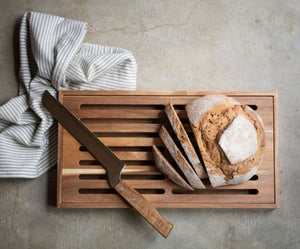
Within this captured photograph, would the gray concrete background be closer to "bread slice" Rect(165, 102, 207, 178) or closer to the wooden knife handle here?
the wooden knife handle

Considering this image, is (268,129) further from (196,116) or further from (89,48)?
(89,48)

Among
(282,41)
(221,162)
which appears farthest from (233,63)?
(221,162)

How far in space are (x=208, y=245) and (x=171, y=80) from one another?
85 centimetres

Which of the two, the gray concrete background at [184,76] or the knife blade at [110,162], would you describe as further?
the gray concrete background at [184,76]

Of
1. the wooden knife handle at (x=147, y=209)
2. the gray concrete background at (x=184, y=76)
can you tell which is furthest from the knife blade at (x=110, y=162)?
the gray concrete background at (x=184, y=76)

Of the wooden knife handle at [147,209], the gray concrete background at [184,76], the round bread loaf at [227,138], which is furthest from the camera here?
the gray concrete background at [184,76]

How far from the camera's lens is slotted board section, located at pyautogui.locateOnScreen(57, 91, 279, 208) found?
136cm

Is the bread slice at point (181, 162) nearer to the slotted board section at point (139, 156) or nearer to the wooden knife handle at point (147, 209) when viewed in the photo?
the slotted board section at point (139, 156)

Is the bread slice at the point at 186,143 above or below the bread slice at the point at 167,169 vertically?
above

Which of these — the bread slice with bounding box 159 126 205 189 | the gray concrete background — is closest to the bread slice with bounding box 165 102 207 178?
the bread slice with bounding box 159 126 205 189

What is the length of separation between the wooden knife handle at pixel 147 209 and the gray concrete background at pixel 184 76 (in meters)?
0.13

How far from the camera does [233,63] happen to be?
1507 mm

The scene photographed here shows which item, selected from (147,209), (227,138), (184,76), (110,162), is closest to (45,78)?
(110,162)

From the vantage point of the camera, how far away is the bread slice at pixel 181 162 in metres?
1.23
